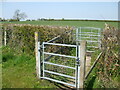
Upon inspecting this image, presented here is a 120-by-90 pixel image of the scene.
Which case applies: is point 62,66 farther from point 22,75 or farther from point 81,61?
point 22,75

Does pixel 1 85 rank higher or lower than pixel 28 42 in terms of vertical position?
lower

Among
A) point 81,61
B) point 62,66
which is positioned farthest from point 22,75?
point 81,61

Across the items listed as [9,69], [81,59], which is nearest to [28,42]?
[9,69]

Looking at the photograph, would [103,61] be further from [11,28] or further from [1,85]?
[11,28]

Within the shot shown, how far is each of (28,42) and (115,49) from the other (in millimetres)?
4902

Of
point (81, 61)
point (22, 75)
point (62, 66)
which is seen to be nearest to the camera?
point (81, 61)

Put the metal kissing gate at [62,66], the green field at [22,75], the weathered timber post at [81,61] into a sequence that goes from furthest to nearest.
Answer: the green field at [22,75]
the metal kissing gate at [62,66]
the weathered timber post at [81,61]

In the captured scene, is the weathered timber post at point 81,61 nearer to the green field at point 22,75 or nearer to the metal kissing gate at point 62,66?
the metal kissing gate at point 62,66

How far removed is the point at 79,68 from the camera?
438cm

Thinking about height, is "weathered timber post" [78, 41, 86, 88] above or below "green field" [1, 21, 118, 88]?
above

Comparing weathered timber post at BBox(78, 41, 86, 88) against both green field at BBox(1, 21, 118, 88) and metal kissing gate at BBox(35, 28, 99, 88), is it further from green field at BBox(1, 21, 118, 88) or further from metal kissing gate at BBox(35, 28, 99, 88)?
green field at BBox(1, 21, 118, 88)

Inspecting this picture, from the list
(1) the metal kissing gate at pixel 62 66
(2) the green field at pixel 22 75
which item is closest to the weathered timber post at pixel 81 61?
(1) the metal kissing gate at pixel 62 66

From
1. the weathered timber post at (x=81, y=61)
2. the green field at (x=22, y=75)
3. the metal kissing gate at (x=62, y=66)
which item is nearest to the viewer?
the weathered timber post at (x=81, y=61)

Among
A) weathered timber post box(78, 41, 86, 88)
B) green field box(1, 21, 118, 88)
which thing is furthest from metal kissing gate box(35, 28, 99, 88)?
green field box(1, 21, 118, 88)
